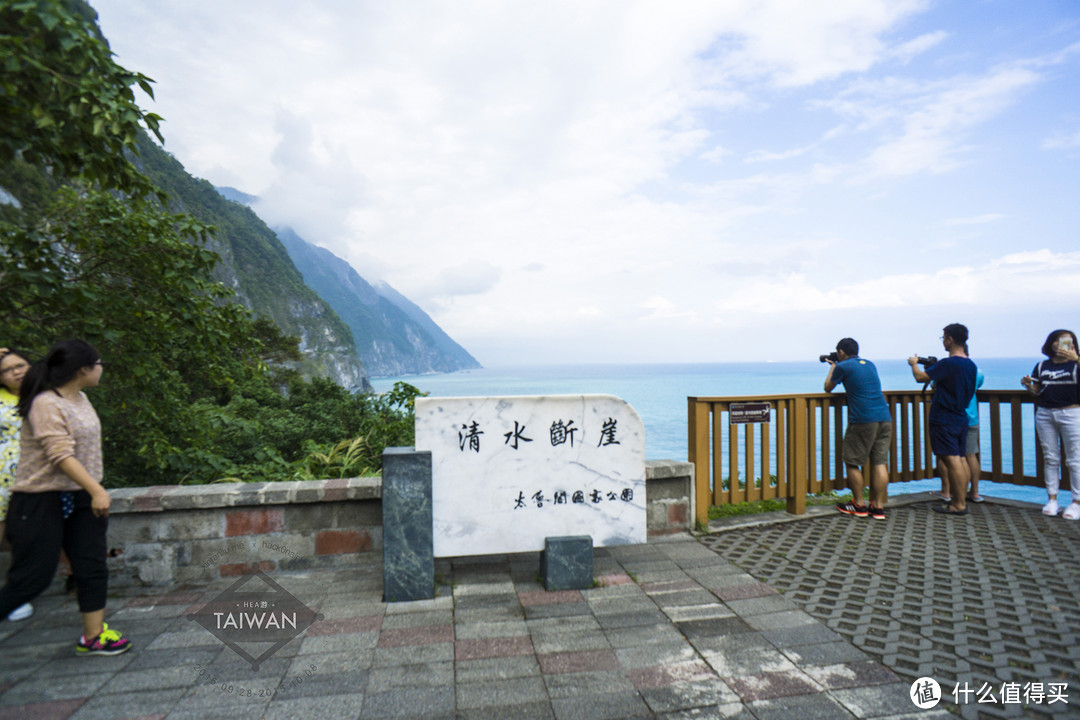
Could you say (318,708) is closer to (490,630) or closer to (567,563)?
(490,630)

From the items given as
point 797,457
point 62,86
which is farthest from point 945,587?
point 62,86

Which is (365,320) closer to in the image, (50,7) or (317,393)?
(317,393)

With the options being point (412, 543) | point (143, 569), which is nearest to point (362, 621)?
point (412, 543)

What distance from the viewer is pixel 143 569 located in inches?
156

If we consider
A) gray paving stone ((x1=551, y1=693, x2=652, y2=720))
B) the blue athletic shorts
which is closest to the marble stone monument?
gray paving stone ((x1=551, y1=693, x2=652, y2=720))

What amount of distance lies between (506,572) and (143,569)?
2.58m

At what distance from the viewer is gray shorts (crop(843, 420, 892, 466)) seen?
5.57m

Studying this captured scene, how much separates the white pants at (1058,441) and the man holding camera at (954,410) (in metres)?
0.74

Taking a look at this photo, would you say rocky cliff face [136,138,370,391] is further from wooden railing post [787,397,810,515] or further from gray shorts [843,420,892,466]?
gray shorts [843,420,892,466]

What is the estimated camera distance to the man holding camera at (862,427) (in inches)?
218

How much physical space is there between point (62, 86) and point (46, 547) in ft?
7.87

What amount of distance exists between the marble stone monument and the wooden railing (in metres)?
1.31

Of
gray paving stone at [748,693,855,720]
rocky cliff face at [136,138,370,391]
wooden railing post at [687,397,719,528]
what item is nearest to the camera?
gray paving stone at [748,693,855,720]

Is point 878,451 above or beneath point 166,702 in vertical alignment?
above
